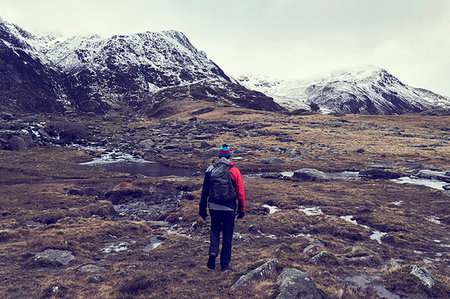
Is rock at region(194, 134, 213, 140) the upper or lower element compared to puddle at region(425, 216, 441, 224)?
upper

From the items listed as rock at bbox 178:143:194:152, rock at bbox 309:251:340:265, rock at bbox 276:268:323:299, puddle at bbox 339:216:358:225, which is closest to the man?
rock at bbox 276:268:323:299

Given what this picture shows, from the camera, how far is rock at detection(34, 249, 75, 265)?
10133 mm

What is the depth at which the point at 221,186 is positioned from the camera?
8852 millimetres

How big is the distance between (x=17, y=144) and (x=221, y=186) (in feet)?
173

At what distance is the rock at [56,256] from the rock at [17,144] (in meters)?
45.3

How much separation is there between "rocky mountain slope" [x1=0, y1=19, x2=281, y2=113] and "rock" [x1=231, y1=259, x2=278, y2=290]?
12521 centimetres

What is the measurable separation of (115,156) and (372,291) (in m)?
47.9

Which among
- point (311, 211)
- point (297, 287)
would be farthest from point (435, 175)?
point (297, 287)

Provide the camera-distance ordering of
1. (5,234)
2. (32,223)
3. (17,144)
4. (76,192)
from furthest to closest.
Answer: (17,144), (76,192), (32,223), (5,234)

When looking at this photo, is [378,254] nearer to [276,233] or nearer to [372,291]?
[372,291]

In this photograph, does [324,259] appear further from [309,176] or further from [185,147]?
[185,147]

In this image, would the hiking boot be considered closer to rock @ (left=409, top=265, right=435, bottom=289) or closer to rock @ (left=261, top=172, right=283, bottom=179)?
rock @ (left=409, top=265, right=435, bottom=289)

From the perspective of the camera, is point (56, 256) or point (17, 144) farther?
point (17, 144)

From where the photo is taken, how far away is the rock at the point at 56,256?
399 inches
